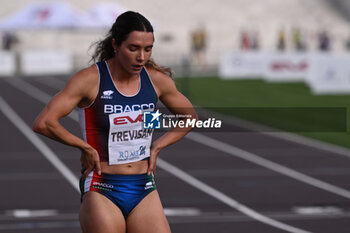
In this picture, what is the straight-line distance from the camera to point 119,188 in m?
5.19

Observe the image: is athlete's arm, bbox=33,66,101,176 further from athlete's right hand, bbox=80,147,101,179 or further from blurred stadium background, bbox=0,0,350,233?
blurred stadium background, bbox=0,0,350,233

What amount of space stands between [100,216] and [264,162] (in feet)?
30.8

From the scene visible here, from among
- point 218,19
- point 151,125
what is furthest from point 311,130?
point 218,19

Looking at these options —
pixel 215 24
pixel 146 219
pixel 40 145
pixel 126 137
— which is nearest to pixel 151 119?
pixel 126 137

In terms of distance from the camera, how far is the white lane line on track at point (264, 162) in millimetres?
A: 11719

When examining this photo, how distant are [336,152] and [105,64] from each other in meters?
10.7

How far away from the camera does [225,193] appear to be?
37.3 feet

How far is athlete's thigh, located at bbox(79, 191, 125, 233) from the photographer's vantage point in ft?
16.5

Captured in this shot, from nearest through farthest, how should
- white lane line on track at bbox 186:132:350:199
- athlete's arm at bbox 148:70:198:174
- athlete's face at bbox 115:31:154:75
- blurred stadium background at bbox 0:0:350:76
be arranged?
athlete's face at bbox 115:31:154:75 < athlete's arm at bbox 148:70:198:174 < white lane line on track at bbox 186:132:350:199 < blurred stadium background at bbox 0:0:350:76

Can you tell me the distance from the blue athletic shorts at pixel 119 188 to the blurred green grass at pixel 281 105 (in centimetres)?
1162

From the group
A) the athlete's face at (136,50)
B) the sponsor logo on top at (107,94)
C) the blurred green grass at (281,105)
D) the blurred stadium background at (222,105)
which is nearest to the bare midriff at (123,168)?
the sponsor logo on top at (107,94)

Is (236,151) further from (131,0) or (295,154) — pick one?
(131,0)

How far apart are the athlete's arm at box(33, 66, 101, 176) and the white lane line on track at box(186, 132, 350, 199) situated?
6679 mm

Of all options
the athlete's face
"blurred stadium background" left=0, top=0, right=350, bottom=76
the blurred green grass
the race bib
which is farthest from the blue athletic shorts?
"blurred stadium background" left=0, top=0, right=350, bottom=76
